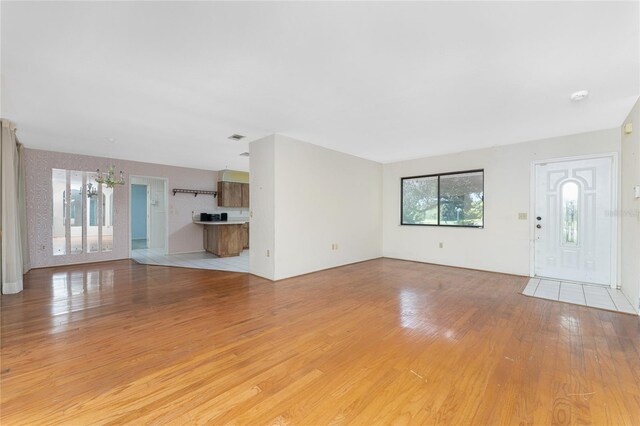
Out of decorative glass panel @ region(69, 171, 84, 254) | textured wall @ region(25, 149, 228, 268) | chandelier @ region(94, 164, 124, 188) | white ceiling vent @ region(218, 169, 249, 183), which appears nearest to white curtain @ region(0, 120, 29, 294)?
chandelier @ region(94, 164, 124, 188)

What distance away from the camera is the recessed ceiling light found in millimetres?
2809

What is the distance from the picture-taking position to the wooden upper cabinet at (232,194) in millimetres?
8148

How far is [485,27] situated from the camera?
6.10 feet

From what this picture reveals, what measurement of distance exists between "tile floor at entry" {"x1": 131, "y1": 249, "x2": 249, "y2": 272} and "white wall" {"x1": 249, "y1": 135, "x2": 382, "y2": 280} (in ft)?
3.51

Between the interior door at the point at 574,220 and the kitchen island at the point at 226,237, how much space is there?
6572mm

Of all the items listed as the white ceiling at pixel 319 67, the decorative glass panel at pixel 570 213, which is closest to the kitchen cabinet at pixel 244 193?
the white ceiling at pixel 319 67

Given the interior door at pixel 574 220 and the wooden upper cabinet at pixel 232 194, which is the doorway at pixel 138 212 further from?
the interior door at pixel 574 220

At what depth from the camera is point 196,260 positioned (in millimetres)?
6469

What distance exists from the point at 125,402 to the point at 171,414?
1.14 feet

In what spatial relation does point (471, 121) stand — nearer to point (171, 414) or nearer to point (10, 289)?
point (171, 414)

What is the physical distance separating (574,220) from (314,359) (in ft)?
15.6

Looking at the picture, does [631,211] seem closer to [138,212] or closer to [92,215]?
[92,215]

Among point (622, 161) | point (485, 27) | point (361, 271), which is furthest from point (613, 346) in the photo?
point (361, 271)

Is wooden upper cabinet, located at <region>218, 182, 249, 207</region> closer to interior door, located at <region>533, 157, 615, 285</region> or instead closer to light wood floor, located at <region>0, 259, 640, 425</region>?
light wood floor, located at <region>0, 259, 640, 425</region>
